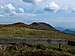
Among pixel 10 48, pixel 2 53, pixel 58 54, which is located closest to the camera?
pixel 2 53

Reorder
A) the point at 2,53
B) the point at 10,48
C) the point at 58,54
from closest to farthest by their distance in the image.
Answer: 1. the point at 2,53
2. the point at 58,54
3. the point at 10,48

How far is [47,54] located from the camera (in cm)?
3347

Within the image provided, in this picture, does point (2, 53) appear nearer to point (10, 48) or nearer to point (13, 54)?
point (13, 54)

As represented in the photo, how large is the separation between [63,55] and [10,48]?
30.5 feet

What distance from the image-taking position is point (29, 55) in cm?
3309

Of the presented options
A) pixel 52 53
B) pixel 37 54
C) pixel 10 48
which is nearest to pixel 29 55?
pixel 37 54

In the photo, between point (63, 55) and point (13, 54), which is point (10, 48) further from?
point (63, 55)

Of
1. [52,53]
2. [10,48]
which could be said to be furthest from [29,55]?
[10,48]

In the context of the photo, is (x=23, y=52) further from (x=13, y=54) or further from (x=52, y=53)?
(x=52, y=53)

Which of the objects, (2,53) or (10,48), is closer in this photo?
(2,53)

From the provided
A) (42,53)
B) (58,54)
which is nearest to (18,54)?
(42,53)

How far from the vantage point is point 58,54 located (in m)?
34.7

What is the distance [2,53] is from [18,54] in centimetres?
241

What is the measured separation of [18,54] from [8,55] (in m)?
1.34
